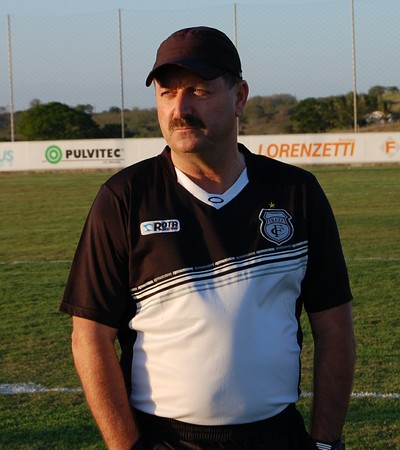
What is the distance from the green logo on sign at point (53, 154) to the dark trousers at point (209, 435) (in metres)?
27.3

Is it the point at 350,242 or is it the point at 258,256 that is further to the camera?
the point at 350,242

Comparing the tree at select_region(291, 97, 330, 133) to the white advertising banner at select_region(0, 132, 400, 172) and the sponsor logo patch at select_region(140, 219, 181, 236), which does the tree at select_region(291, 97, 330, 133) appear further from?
the sponsor logo patch at select_region(140, 219, 181, 236)

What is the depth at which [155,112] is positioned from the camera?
38719 millimetres

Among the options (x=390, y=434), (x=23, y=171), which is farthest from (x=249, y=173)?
(x=23, y=171)

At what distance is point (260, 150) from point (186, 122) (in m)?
25.1

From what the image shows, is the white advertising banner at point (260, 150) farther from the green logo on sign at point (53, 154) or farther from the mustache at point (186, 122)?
the mustache at point (186, 122)

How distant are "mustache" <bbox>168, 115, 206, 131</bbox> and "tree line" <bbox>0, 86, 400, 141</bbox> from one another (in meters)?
32.8

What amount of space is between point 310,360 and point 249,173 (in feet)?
14.0

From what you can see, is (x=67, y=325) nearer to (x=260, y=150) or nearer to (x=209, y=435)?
(x=209, y=435)

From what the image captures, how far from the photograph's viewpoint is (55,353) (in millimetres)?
7230

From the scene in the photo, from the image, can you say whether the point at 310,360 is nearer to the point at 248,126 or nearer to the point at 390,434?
the point at 390,434

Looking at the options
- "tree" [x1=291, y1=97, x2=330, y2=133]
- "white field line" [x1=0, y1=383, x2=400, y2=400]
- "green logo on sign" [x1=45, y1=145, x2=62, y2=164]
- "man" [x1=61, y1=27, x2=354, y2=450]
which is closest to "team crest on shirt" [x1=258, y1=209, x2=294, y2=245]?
"man" [x1=61, y1=27, x2=354, y2=450]

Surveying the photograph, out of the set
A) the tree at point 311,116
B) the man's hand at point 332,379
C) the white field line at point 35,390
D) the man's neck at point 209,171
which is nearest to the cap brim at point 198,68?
the man's neck at point 209,171

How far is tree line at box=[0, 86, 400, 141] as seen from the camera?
121ft
